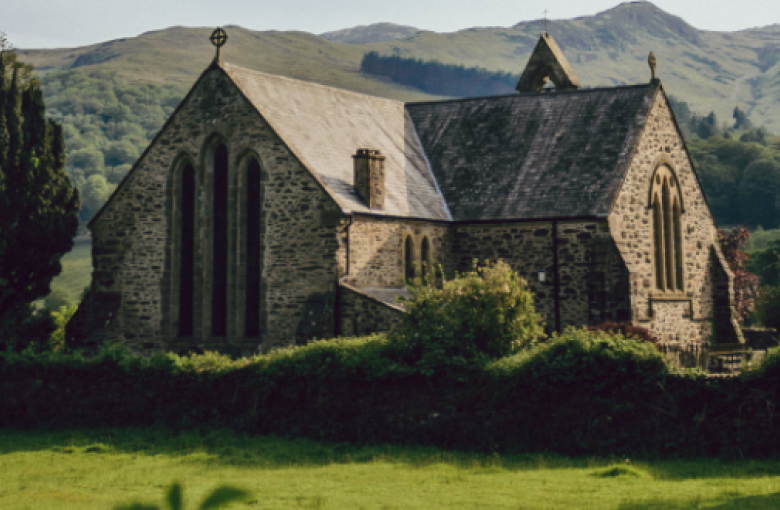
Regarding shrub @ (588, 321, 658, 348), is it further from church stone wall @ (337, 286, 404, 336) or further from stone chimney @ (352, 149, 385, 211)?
stone chimney @ (352, 149, 385, 211)

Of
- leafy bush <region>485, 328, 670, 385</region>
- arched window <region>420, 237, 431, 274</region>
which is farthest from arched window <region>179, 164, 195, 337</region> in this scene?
leafy bush <region>485, 328, 670, 385</region>

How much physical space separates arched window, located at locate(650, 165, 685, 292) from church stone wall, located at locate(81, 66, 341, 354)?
11.8m

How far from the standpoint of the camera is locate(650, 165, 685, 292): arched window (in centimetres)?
3378

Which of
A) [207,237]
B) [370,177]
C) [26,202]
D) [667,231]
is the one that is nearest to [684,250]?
[667,231]

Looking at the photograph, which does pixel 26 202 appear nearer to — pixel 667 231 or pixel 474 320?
pixel 474 320

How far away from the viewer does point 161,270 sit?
1243 inches

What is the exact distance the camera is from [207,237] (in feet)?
103

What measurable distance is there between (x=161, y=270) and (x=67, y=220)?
3333 mm

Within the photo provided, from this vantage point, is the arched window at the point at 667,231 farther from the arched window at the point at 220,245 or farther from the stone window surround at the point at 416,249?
the arched window at the point at 220,245

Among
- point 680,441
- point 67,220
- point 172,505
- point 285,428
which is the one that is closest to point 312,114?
point 67,220

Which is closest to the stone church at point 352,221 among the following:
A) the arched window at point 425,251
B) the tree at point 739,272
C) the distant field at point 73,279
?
the arched window at point 425,251

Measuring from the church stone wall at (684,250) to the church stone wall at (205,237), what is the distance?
9.66m

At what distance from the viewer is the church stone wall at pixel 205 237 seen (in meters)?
29.6

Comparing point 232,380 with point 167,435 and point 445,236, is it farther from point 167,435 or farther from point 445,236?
point 445,236
